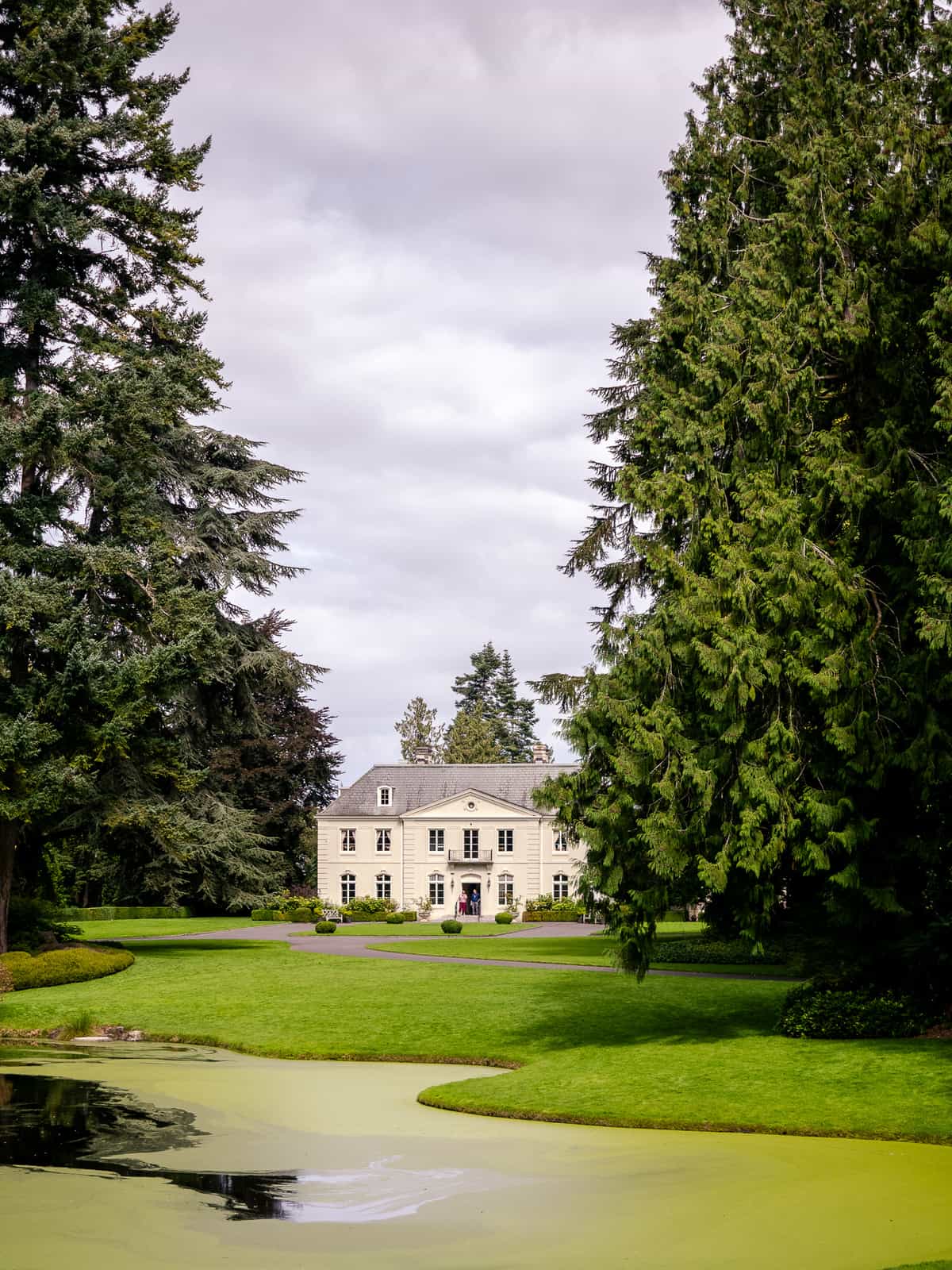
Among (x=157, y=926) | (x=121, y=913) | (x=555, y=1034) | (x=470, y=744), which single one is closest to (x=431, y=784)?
(x=470, y=744)

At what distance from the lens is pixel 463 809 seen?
62.7 metres

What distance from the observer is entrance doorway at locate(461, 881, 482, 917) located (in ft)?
204

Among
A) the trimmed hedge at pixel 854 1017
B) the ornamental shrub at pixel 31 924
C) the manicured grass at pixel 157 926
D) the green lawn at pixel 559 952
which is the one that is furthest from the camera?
the manicured grass at pixel 157 926

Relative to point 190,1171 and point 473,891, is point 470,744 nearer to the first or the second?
point 473,891

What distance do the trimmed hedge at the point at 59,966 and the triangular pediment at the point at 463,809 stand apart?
36911mm

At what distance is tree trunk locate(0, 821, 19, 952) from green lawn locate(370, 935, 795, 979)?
10.0 meters

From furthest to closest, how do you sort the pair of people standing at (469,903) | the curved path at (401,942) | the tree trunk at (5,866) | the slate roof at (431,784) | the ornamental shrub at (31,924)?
the slate roof at (431,784) < the pair of people standing at (469,903) < the ornamental shrub at (31,924) < the tree trunk at (5,866) < the curved path at (401,942)

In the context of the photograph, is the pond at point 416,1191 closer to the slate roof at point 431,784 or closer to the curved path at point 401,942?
the curved path at point 401,942

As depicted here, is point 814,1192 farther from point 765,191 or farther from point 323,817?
point 323,817

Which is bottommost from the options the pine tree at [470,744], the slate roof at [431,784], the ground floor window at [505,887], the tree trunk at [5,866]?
the ground floor window at [505,887]

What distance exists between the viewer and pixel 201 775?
27844 mm

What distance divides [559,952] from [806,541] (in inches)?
759

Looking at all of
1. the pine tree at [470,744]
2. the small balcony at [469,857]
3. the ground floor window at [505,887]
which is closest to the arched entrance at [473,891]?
the small balcony at [469,857]

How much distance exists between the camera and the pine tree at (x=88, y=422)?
25.0 metres
